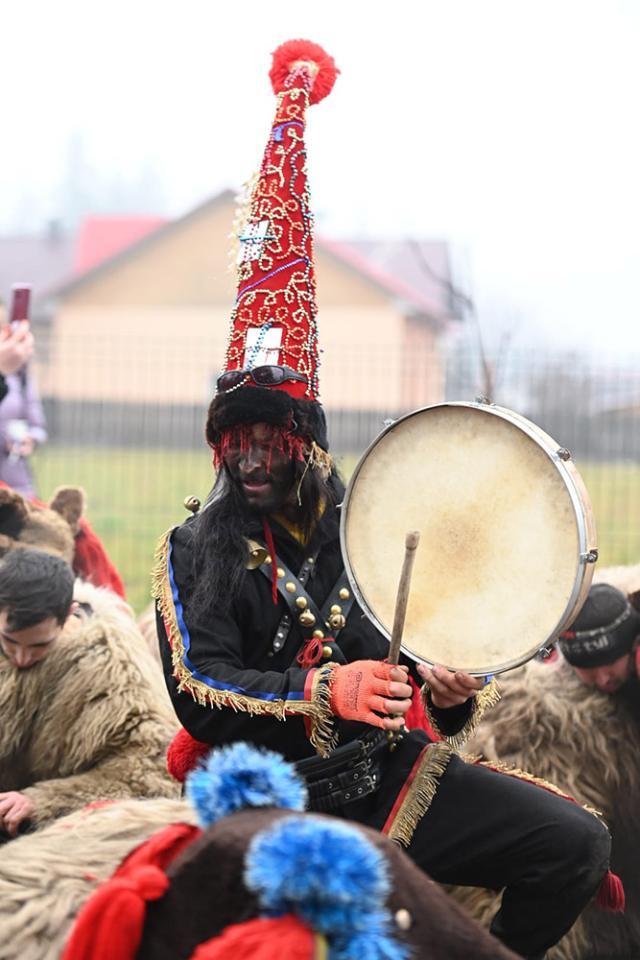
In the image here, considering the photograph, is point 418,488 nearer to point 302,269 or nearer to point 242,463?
point 242,463

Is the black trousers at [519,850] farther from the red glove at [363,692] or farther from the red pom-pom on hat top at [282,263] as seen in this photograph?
the red pom-pom on hat top at [282,263]

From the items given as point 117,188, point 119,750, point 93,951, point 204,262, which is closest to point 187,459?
point 119,750

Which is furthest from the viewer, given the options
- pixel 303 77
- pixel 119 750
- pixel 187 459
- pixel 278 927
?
pixel 187 459

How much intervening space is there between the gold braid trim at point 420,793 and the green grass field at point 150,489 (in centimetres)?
778

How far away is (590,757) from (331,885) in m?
2.48

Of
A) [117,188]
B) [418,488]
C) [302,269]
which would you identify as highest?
[117,188]

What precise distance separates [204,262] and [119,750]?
85.8 feet

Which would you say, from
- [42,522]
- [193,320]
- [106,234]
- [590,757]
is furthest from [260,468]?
[106,234]

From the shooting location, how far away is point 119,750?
13.2ft

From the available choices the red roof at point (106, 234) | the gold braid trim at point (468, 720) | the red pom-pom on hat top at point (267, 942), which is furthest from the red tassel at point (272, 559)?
the red roof at point (106, 234)

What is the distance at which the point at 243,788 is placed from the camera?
7.39 feet

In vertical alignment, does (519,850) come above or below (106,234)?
below

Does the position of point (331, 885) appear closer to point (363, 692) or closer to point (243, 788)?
point (243, 788)

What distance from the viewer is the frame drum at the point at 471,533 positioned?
3.00 m
